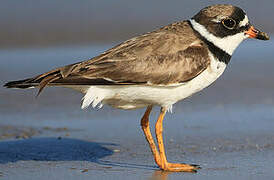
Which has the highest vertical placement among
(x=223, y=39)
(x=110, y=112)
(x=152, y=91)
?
(x=223, y=39)

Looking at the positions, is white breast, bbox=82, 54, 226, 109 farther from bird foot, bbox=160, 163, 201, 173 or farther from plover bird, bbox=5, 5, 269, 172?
bird foot, bbox=160, 163, 201, 173

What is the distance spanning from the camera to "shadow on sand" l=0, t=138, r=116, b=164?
6.21m

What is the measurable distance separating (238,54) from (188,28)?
412cm

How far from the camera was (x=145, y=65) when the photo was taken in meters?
5.91

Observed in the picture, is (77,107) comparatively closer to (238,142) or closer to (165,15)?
(238,142)

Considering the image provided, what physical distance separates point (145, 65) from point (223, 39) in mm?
808

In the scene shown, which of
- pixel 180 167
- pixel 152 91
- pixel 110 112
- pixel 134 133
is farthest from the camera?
pixel 110 112

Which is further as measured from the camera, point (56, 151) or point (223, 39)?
Answer: point (56, 151)

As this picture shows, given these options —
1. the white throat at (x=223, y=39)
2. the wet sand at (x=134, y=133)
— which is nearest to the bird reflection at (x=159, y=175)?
the wet sand at (x=134, y=133)

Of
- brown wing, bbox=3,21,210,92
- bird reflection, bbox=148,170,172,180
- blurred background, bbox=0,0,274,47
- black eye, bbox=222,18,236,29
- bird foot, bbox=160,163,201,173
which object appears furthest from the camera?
blurred background, bbox=0,0,274,47

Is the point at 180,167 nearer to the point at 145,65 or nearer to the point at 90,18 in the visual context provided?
the point at 145,65

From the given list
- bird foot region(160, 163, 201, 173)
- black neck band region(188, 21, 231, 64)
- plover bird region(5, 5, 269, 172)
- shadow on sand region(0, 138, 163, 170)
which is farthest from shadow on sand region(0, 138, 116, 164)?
black neck band region(188, 21, 231, 64)

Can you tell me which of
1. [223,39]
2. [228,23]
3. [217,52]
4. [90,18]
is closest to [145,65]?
[217,52]

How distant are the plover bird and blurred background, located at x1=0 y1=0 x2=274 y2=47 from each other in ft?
18.3
